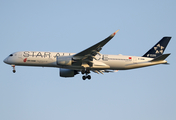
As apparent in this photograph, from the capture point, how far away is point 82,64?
44562 millimetres

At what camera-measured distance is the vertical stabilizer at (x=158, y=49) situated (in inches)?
1916

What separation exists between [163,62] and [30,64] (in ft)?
64.3

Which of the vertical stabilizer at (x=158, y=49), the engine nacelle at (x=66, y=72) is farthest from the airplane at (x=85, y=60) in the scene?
the engine nacelle at (x=66, y=72)

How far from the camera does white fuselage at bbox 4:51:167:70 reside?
4412 centimetres

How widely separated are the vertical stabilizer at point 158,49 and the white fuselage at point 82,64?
1.90 meters

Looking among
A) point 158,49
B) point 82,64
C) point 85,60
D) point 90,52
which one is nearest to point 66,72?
point 82,64

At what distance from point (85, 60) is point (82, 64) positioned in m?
0.92

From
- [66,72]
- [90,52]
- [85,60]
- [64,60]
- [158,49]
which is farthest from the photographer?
[66,72]

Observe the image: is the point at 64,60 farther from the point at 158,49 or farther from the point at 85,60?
the point at 158,49

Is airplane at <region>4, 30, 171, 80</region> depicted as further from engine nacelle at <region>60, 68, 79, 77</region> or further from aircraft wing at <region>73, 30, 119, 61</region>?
engine nacelle at <region>60, 68, 79, 77</region>

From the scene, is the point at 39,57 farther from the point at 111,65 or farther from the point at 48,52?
the point at 111,65

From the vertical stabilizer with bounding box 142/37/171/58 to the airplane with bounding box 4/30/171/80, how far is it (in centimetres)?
95

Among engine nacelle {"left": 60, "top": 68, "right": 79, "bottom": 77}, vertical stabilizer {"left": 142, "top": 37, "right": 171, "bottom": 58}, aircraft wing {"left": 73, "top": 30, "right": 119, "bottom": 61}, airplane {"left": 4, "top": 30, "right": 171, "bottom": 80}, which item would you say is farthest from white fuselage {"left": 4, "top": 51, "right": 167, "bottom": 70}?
engine nacelle {"left": 60, "top": 68, "right": 79, "bottom": 77}

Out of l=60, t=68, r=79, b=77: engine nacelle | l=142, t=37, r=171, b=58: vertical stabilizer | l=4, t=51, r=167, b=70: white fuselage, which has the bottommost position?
l=60, t=68, r=79, b=77: engine nacelle
